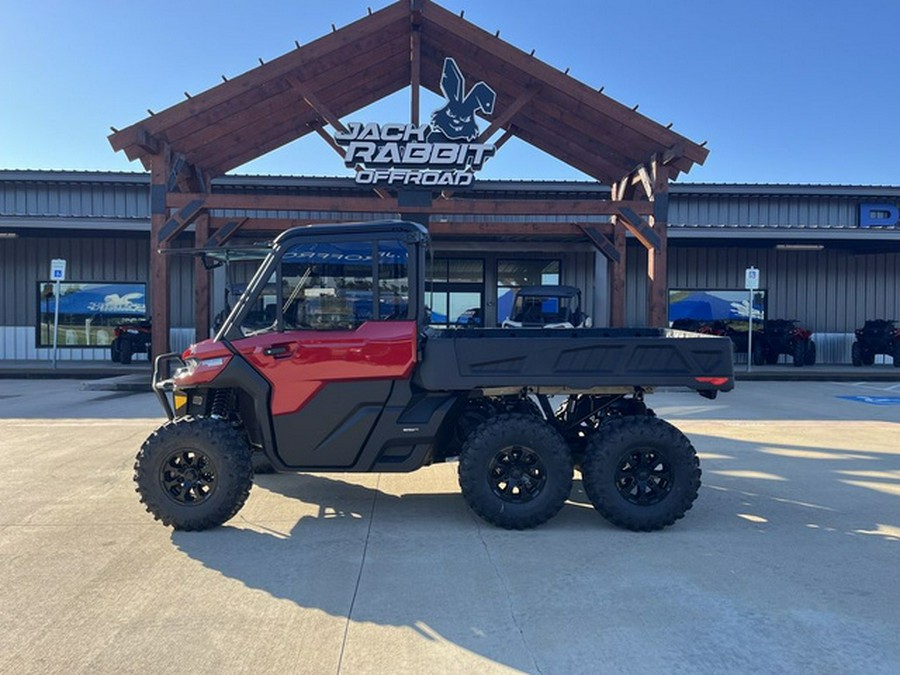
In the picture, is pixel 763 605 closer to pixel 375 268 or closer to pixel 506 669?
pixel 506 669

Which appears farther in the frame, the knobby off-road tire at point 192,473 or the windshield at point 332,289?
the windshield at point 332,289

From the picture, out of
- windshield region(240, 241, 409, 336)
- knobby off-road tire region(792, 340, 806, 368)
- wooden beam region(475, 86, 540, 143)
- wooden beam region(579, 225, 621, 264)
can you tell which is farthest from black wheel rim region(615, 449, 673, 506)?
knobby off-road tire region(792, 340, 806, 368)

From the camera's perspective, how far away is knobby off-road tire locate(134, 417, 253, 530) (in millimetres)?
4664

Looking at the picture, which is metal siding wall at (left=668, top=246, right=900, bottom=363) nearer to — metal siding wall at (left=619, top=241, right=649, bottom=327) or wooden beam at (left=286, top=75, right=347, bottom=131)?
metal siding wall at (left=619, top=241, right=649, bottom=327)

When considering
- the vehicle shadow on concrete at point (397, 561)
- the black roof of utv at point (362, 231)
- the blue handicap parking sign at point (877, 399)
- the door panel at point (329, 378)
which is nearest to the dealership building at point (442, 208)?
the black roof of utv at point (362, 231)

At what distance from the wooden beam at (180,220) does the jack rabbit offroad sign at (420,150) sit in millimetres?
2819

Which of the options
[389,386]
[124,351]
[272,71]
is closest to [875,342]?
[272,71]

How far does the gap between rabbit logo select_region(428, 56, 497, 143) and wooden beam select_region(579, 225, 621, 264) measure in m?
3.38

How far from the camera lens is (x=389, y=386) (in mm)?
4855

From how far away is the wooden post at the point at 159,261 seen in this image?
11.2 metres

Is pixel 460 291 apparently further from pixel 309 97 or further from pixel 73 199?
pixel 73 199

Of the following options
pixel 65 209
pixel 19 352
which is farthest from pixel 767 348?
pixel 19 352

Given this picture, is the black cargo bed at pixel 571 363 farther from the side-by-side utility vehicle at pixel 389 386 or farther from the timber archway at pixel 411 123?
the timber archway at pixel 411 123

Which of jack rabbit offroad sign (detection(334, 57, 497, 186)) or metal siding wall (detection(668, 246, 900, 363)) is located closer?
jack rabbit offroad sign (detection(334, 57, 497, 186))
